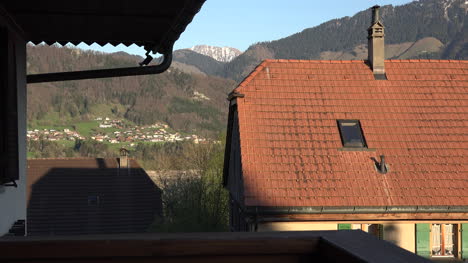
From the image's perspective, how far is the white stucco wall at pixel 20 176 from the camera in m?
4.48

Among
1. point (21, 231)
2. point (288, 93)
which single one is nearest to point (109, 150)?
point (288, 93)

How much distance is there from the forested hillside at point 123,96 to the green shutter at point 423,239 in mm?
88514

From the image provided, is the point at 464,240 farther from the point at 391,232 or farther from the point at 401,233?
the point at 391,232

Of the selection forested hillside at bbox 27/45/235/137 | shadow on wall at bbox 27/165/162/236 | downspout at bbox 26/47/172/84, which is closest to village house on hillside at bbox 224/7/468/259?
downspout at bbox 26/47/172/84

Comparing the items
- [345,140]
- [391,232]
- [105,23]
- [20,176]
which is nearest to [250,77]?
[345,140]

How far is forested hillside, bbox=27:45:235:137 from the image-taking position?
106m

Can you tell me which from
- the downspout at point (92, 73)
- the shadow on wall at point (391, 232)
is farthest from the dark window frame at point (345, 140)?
the downspout at point (92, 73)

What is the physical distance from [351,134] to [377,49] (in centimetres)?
329

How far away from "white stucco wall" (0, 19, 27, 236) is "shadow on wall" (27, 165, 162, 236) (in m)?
25.1

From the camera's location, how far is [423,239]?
50.9ft

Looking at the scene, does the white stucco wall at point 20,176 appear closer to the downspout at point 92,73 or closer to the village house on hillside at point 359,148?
the downspout at point 92,73

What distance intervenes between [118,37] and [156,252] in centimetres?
306

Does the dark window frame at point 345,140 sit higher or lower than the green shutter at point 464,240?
higher

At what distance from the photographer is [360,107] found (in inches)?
712
